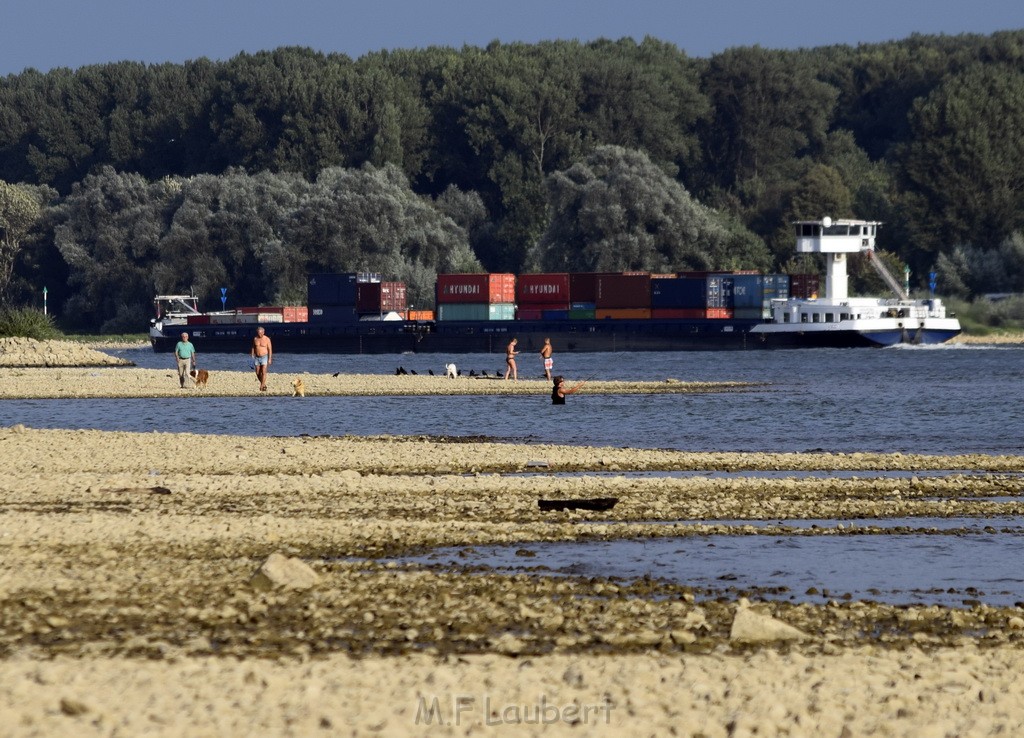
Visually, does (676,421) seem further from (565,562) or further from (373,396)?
(565,562)

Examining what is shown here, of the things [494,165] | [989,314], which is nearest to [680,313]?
[989,314]

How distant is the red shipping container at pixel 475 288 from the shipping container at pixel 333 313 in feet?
21.9

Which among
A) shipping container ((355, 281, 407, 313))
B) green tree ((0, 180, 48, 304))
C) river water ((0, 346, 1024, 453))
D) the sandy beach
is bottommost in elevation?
river water ((0, 346, 1024, 453))

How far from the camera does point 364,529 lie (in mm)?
19141

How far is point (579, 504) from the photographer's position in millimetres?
21344

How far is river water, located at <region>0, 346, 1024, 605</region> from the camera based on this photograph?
55.9ft

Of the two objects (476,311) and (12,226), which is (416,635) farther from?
(12,226)

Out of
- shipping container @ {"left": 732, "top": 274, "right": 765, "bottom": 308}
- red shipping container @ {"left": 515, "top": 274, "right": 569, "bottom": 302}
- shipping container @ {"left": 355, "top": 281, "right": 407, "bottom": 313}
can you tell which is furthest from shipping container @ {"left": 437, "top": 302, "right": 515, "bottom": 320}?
shipping container @ {"left": 732, "top": 274, "right": 765, "bottom": 308}

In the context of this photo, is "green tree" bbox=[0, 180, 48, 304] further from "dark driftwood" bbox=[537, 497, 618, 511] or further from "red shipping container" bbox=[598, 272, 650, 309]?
"dark driftwood" bbox=[537, 497, 618, 511]

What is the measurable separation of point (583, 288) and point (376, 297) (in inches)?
591

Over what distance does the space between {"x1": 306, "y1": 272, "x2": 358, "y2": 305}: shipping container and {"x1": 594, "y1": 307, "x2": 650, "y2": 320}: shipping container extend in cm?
1798

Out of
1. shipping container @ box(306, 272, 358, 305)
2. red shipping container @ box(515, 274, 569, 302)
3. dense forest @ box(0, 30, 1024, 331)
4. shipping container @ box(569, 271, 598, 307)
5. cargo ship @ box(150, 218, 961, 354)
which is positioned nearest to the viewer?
cargo ship @ box(150, 218, 961, 354)

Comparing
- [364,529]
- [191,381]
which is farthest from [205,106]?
[364,529]

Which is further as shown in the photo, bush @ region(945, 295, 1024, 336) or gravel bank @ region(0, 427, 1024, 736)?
bush @ region(945, 295, 1024, 336)
